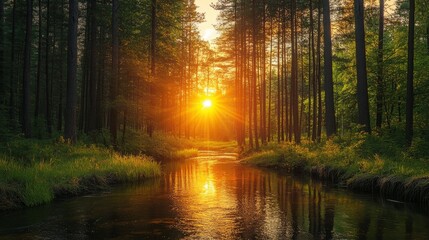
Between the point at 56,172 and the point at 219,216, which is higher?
the point at 56,172

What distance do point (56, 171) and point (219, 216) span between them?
6873mm

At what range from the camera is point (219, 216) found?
9984 millimetres

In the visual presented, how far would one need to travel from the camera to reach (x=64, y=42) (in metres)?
39.5

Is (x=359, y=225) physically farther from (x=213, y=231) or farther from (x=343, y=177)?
(x=343, y=177)

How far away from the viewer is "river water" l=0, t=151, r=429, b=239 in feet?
26.8

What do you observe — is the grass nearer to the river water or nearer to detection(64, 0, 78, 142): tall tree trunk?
the river water

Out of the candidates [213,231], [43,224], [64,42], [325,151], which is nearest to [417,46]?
[325,151]

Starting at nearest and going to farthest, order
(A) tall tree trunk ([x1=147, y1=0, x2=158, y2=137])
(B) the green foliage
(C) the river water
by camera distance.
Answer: (C) the river water, (B) the green foliage, (A) tall tree trunk ([x1=147, y1=0, x2=158, y2=137])

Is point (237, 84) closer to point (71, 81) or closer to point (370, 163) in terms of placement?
point (71, 81)

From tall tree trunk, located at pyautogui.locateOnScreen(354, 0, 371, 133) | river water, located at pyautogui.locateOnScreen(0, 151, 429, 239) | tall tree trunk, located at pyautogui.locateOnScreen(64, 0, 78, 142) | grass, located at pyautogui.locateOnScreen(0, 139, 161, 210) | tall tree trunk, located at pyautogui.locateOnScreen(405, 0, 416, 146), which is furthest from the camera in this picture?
tall tree trunk, located at pyautogui.locateOnScreen(354, 0, 371, 133)

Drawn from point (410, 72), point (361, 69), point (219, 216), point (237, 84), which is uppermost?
point (237, 84)

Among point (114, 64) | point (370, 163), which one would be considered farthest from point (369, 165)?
point (114, 64)

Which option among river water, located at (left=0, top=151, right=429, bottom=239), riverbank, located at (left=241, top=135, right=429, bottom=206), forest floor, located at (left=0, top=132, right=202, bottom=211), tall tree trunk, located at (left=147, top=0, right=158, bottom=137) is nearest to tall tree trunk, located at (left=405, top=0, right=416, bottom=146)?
riverbank, located at (left=241, top=135, right=429, bottom=206)

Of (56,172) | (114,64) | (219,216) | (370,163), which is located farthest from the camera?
(114,64)
